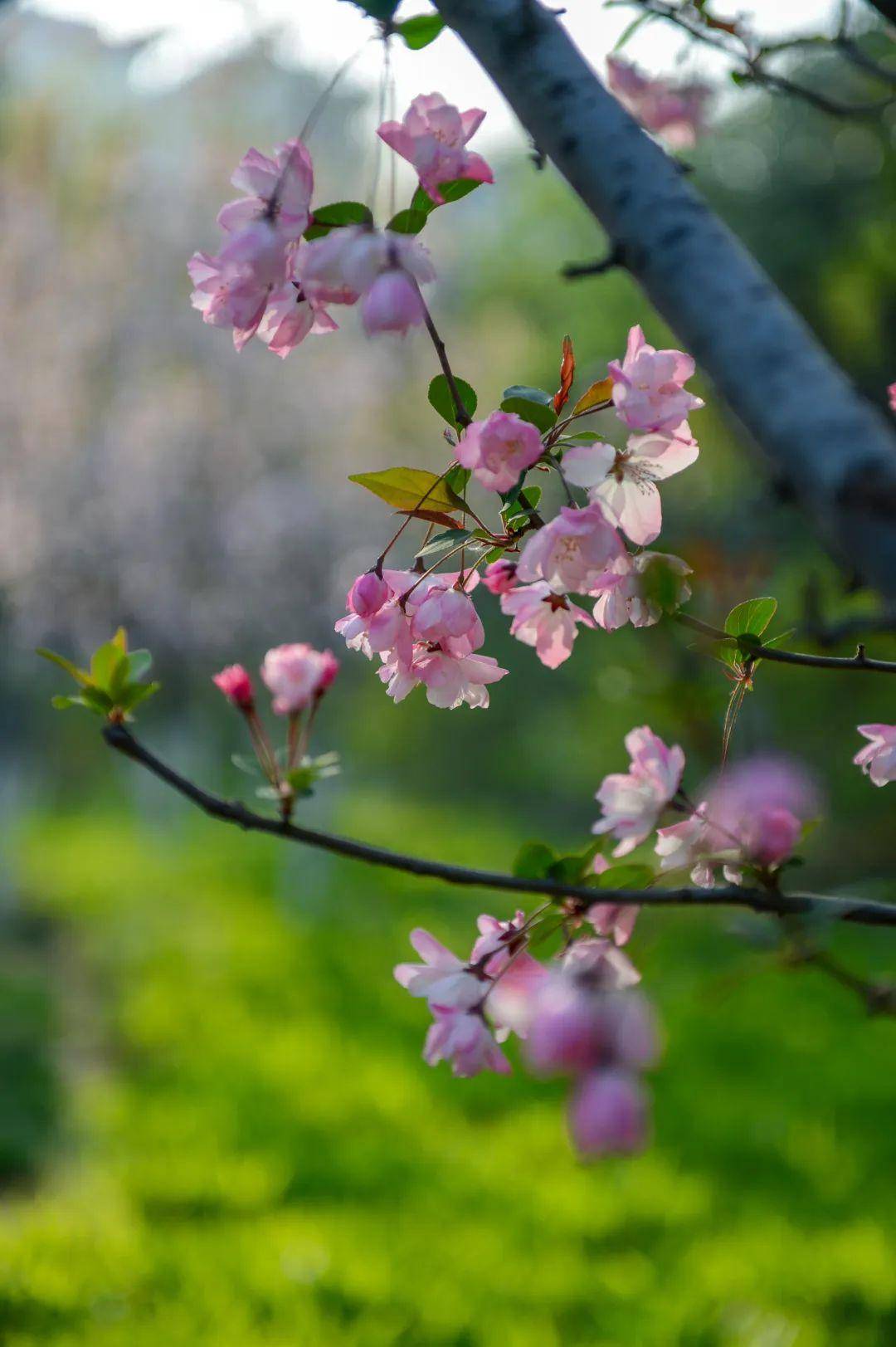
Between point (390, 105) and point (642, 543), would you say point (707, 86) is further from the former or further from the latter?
point (642, 543)

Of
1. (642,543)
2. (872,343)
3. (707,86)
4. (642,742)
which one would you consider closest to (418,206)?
(642,543)

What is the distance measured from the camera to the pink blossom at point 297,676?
1.03 m

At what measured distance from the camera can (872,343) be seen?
7.48 metres

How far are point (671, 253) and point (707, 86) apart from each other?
1778 millimetres

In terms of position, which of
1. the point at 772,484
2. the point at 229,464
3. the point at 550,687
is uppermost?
the point at 229,464

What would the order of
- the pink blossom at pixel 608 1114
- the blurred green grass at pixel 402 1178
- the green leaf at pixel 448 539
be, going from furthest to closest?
the blurred green grass at pixel 402 1178 → the green leaf at pixel 448 539 → the pink blossom at pixel 608 1114

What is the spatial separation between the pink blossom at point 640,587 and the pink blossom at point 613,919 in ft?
0.72

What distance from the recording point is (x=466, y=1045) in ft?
2.78

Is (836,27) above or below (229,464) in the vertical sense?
below

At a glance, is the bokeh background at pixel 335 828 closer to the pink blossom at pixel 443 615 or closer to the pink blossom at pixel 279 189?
the pink blossom at pixel 443 615

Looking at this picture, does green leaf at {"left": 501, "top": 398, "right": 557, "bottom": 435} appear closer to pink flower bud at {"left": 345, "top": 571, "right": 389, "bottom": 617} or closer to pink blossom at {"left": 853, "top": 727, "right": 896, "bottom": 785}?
pink flower bud at {"left": 345, "top": 571, "right": 389, "bottom": 617}

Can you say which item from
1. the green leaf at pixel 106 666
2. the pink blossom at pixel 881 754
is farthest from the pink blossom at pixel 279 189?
the pink blossom at pixel 881 754

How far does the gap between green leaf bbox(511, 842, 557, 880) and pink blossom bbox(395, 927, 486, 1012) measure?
85mm

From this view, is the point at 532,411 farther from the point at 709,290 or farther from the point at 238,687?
the point at 238,687
